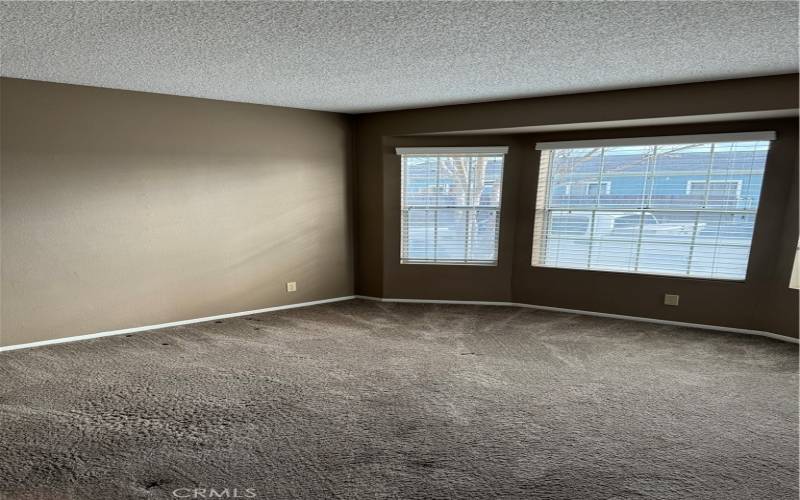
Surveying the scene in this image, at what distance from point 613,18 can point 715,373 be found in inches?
102

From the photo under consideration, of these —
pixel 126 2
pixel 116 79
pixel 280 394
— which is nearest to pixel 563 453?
pixel 280 394

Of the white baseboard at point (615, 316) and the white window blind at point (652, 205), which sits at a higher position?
the white window blind at point (652, 205)

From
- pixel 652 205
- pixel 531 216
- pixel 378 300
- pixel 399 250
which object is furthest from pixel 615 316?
pixel 378 300

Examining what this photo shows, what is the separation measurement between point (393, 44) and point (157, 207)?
2766 millimetres

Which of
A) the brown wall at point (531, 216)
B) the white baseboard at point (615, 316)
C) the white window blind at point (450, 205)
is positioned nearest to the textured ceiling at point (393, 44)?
the brown wall at point (531, 216)

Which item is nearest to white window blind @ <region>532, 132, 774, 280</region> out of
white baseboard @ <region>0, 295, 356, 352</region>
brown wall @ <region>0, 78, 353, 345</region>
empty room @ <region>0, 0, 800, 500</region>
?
empty room @ <region>0, 0, 800, 500</region>

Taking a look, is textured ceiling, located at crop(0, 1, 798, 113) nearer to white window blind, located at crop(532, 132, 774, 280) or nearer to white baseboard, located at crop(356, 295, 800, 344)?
white window blind, located at crop(532, 132, 774, 280)

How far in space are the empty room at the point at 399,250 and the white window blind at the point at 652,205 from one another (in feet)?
0.08

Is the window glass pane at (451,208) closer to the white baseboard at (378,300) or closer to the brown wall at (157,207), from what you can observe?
the white baseboard at (378,300)

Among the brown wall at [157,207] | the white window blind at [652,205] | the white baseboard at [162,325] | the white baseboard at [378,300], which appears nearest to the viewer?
the brown wall at [157,207]

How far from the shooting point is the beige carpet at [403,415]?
2.18m

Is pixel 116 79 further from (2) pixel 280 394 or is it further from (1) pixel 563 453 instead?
(1) pixel 563 453

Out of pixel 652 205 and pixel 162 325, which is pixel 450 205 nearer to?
pixel 652 205

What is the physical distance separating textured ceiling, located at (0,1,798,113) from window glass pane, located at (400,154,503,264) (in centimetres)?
120
